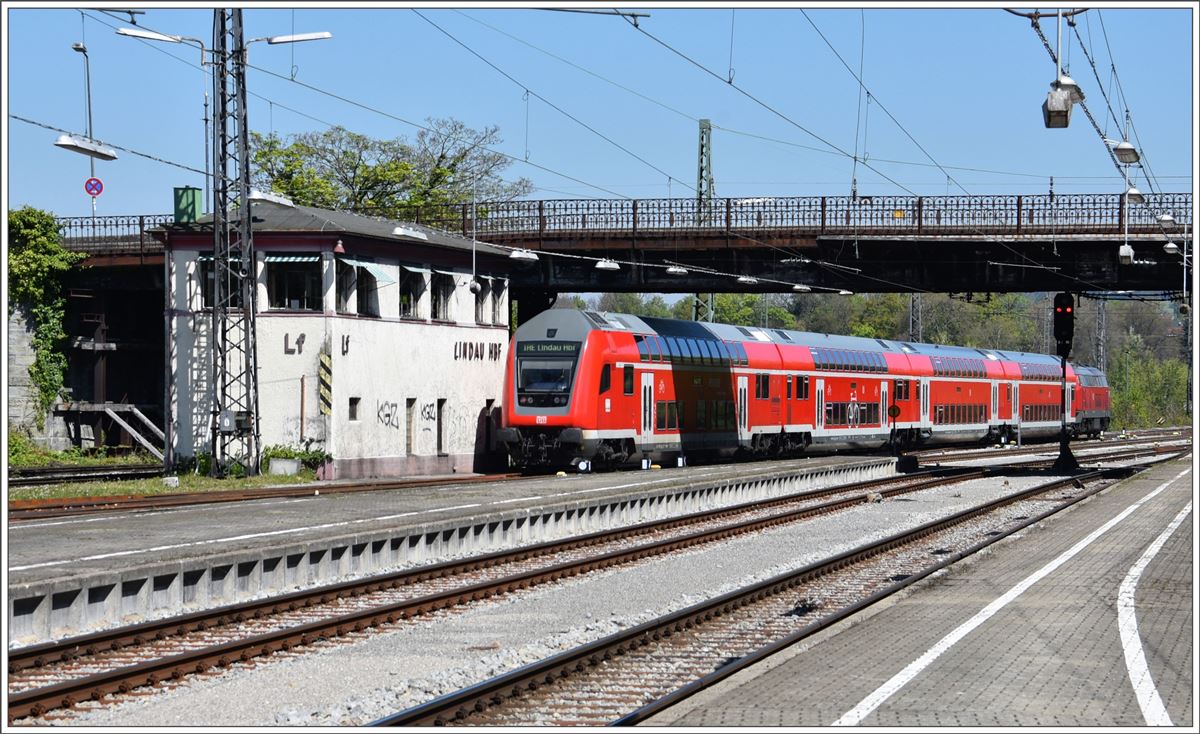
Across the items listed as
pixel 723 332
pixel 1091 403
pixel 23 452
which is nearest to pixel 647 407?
pixel 723 332

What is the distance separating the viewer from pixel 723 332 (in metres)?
44.8

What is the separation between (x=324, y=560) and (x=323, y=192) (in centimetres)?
5064

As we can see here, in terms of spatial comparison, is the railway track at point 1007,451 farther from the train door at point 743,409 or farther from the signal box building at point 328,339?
the signal box building at point 328,339

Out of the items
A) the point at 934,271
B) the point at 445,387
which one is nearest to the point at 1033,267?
the point at 934,271

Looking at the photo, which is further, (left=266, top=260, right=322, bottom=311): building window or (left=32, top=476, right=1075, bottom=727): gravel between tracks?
(left=266, top=260, right=322, bottom=311): building window

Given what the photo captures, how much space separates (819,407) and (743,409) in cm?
614

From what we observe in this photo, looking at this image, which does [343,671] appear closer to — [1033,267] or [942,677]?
[942,677]

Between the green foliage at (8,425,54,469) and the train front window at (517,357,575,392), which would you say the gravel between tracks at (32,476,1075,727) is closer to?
the train front window at (517,357,575,392)

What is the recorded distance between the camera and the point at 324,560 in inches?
736

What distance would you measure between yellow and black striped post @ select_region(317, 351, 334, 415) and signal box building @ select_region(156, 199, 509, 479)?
25 mm

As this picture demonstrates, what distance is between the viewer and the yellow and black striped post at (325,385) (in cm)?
3797

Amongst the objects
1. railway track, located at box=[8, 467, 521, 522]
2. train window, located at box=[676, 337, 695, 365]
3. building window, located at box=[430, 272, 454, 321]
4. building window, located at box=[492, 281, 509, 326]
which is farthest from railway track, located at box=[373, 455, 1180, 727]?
building window, located at box=[492, 281, 509, 326]

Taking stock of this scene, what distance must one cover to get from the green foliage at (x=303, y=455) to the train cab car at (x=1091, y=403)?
47122mm

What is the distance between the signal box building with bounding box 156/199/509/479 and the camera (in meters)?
38.1
